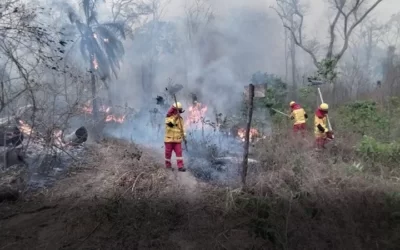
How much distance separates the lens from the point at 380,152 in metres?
8.22

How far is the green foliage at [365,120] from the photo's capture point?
10.7 meters

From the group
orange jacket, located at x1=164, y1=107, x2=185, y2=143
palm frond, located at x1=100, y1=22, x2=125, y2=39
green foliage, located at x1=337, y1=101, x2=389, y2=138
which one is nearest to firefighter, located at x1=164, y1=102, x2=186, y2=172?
orange jacket, located at x1=164, y1=107, x2=185, y2=143

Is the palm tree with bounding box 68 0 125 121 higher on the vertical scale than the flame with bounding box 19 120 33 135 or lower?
higher

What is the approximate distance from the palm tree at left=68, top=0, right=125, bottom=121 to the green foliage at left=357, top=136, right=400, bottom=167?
12874mm

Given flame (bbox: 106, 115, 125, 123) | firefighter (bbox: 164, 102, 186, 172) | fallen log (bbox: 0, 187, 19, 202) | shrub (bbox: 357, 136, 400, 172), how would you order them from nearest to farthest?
fallen log (bbox: 0, 187, 19, 202) → shrub (bbox: 357, 136, 400, 172) → firefighter (bbox: 164, 102, 186, 172) → flame (bbox: 106, 115, 125, 123)

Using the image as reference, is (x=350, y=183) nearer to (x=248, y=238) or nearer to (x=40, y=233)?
(x=248, y=238)

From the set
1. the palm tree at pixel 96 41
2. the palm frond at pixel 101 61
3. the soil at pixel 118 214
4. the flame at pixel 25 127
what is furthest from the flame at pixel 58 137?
the palm frond at pixel 101 61

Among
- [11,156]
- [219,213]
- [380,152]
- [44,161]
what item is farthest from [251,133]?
[11,156]

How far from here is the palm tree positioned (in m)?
18.0

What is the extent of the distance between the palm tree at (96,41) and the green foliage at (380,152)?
507 inches

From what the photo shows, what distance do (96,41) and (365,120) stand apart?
13.3 metres

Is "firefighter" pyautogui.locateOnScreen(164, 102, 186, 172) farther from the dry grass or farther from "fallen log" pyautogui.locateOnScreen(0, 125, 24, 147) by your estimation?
"fallen log" pyautogui.locateOnScreen(0, 125, 24, 147)

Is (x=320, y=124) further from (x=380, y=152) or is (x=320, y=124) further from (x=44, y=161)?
(x=44, y=161)

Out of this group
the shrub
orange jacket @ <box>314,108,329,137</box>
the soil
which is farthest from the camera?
orange jacket @ <box>314,108,329,137</box>
